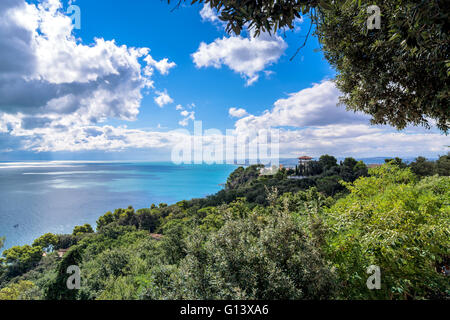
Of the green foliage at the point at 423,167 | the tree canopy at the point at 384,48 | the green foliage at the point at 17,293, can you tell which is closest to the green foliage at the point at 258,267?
the tree canopy at the point at 384,48

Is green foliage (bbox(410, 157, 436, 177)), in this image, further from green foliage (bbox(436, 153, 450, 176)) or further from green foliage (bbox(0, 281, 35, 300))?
green foliage (bbox(0, 281, 35, 300))

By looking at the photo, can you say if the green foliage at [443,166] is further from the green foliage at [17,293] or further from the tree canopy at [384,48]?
the green foliage at [17,293]

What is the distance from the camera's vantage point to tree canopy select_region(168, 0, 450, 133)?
6.81 ft

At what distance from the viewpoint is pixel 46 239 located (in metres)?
35.2

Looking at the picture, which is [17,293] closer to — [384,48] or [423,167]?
[384,48]

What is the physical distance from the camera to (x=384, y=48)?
3609 mm

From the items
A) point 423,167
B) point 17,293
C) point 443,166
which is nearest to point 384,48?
point 17,293

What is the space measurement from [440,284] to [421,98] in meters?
3.09

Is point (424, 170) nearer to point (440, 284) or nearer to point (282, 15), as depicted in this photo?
point (440, 284)

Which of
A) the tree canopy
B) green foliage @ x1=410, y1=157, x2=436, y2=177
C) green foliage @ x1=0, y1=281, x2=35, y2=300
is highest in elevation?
the tree canopy

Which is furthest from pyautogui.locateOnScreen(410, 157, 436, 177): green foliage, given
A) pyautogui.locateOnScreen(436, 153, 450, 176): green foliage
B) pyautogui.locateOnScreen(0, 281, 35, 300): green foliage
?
pyautogui.locateOnScreen(0, 281, 35, 300): green foliage

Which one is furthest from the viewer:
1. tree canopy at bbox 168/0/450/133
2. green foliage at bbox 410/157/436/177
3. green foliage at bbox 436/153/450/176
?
green foliage at bbox 410/157/436/177

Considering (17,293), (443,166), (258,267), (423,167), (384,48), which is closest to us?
(258,267)

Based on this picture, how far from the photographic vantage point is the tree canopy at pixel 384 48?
2.08 m
